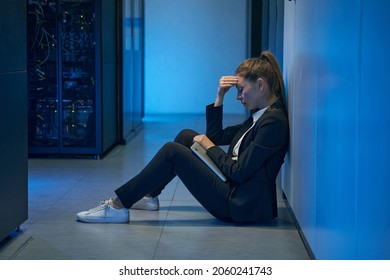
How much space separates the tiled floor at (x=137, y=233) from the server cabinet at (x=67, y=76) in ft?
4.43

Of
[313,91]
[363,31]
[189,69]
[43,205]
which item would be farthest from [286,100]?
[189,69]

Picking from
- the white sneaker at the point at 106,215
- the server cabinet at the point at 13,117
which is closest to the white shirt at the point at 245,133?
the white sneaker at the point at 106,215

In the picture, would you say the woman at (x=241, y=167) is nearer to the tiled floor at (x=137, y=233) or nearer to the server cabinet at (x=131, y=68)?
the tiled floor at (x=137, y=233)

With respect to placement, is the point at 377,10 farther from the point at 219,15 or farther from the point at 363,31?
the point at 219,15

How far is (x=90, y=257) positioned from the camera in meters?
4.04

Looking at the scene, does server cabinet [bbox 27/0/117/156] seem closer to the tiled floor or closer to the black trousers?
the tiled floor

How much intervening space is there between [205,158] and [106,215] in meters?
0.70

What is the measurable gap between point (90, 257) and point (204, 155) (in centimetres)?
102

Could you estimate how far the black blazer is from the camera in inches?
178

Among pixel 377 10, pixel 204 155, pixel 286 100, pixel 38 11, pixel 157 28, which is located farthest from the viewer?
pixel 157 28

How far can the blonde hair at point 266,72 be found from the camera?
4.75 m

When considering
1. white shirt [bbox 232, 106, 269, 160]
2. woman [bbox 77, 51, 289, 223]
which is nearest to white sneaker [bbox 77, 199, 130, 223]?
woman [bbox 77, 51, 289, 223]

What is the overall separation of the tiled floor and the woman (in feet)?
0.36

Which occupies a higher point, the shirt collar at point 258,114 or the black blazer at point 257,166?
the shirt collar at point 258,114
